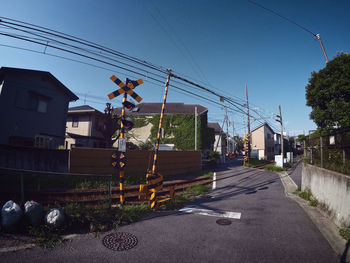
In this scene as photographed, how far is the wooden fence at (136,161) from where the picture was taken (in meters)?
10.8

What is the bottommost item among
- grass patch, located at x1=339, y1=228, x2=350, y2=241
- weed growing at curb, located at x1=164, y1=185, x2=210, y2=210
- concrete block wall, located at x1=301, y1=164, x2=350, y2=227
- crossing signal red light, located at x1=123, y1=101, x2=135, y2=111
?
weed growing at curb, located at x1=164, y1=185, x2=210, y2=210

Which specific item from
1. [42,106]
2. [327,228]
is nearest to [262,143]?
[327,228]

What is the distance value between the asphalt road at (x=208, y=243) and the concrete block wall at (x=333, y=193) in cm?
80

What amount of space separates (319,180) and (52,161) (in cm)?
1416

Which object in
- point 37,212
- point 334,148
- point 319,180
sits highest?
point 334,148

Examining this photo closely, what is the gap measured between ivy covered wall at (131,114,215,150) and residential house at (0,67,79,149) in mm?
11049

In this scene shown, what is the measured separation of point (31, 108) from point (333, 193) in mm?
21133

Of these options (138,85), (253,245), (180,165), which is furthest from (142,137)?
(253,245)

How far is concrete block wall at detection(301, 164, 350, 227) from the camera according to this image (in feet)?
15.7

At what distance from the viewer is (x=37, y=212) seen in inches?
174

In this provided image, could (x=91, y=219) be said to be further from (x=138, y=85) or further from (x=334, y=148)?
(x=334, y=148)

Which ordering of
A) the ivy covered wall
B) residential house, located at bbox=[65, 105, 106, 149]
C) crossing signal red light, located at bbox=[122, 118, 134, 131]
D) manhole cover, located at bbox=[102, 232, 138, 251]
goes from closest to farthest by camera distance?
1. manhole cover, located at bbox=[102, 232, 138, 251]
2. crossing signal red light, located at bbox=[122, 118, 134, 131]
3. residential house, located at bbox=[65, 105, 106, 149]
4. the ivy covered wall

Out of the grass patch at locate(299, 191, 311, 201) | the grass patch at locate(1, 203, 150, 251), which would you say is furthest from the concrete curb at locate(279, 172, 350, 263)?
the grass patch at locate(1, 203, 150, 251)

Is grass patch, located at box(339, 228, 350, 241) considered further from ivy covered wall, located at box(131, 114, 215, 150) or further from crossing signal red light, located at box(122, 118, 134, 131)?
ivy covered wall, located at box(131, 114, 215, 150)
